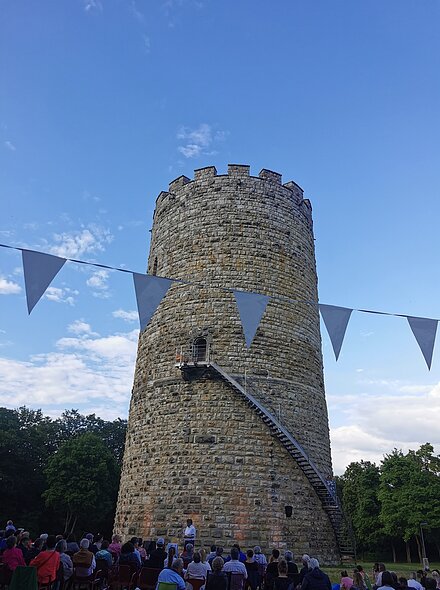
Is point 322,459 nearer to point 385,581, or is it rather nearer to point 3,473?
point 385,581

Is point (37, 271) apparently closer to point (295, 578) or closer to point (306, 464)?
point (295, 578)

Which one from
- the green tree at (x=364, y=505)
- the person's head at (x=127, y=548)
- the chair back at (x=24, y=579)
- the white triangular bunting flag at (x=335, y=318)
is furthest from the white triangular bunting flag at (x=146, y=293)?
the green tree at (x=364, y=505)

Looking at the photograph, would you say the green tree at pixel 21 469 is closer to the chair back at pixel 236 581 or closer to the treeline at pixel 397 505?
the treeline at pixel 397 505

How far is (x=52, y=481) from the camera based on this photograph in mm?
27266

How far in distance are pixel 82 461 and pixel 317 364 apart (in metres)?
17.7

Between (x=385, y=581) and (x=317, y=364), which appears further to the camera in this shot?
(x=317, y=364)

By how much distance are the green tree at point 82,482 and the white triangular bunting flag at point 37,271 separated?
2243cm

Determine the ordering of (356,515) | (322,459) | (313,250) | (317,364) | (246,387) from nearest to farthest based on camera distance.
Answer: (246,387), (322,459), (317,364), (313,250), (356,515)

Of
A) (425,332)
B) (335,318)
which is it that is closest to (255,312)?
(335,318)

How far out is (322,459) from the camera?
14219 millimetres

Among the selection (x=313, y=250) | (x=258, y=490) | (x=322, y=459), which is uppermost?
(x=313, y=250)

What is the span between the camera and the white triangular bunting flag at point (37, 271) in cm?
707

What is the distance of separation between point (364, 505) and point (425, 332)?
29.5m

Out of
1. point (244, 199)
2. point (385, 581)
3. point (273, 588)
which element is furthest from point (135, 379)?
point (385, 581)
